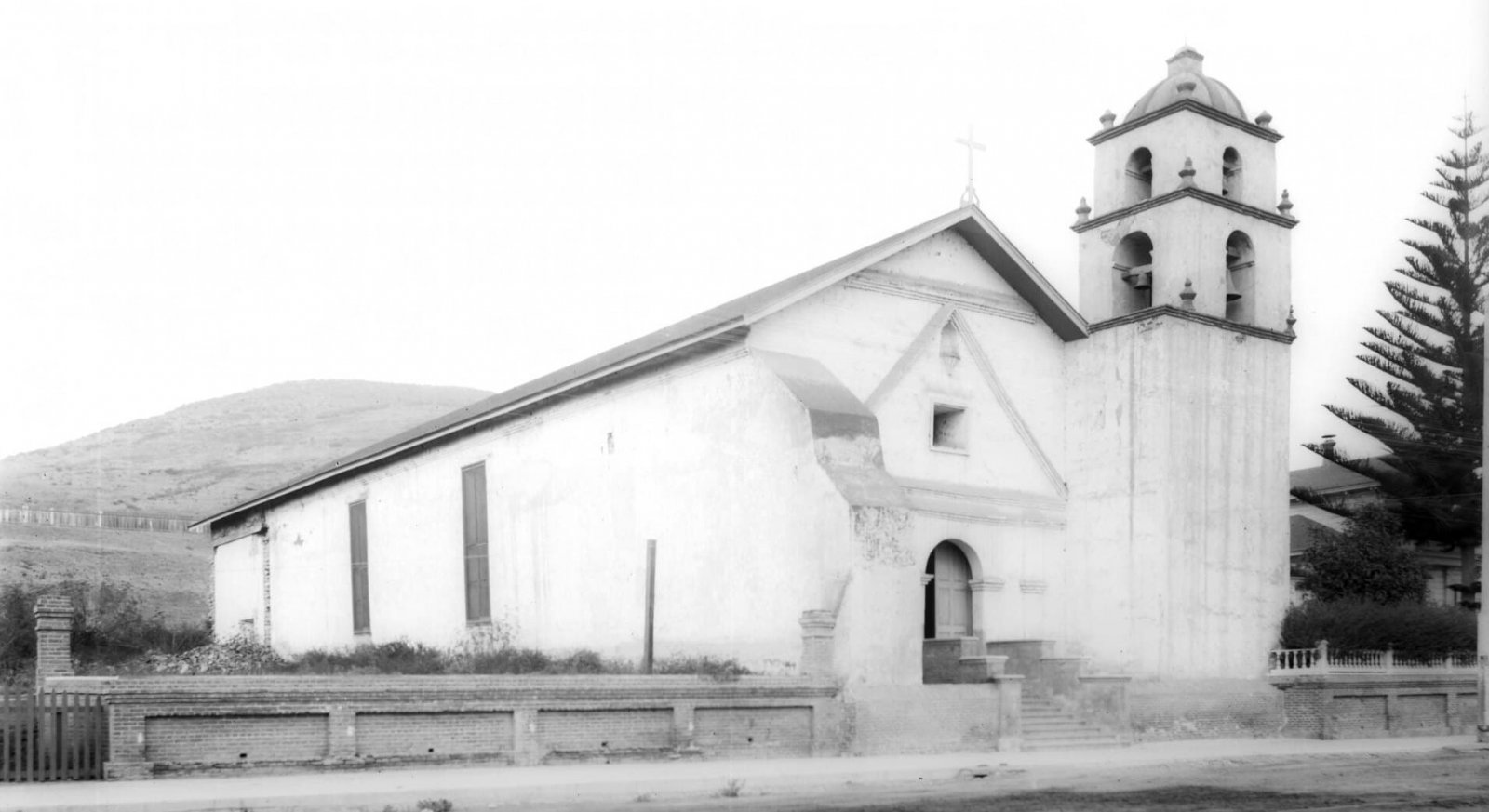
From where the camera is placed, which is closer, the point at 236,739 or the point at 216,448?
the point at 236,739

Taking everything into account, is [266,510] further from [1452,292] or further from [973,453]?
[1452,292]

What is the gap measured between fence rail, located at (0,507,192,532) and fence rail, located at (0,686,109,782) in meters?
49.7

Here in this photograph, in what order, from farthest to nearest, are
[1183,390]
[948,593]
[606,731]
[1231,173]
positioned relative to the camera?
[1231,173], [1183,390], [948,593], [606,731]

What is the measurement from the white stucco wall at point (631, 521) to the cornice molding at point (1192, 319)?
24.1 ft

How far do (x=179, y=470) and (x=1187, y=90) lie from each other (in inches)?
3376

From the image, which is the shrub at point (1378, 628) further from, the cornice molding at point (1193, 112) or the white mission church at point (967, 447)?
the cornice molding at point (1193, 112)

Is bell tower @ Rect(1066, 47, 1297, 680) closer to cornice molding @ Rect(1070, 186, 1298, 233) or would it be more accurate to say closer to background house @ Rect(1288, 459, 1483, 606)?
cornice molding @ Rect(1070, 186, 1298, 233)

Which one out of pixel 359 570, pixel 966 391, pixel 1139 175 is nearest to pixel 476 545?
pixel 359 570

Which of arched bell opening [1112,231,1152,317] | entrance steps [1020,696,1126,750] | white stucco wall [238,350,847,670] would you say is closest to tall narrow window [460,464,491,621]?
white stucco wall [238,350,847,670]

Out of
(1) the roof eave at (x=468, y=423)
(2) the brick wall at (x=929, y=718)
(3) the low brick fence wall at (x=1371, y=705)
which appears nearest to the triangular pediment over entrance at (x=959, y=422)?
(1) the roof eave at (x=468, y=423)

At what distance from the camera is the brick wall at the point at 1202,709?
23.9 m

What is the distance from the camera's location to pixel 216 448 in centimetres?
10856

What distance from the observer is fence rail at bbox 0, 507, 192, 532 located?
6412cm

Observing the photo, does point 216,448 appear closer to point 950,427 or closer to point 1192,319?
point 950,427
